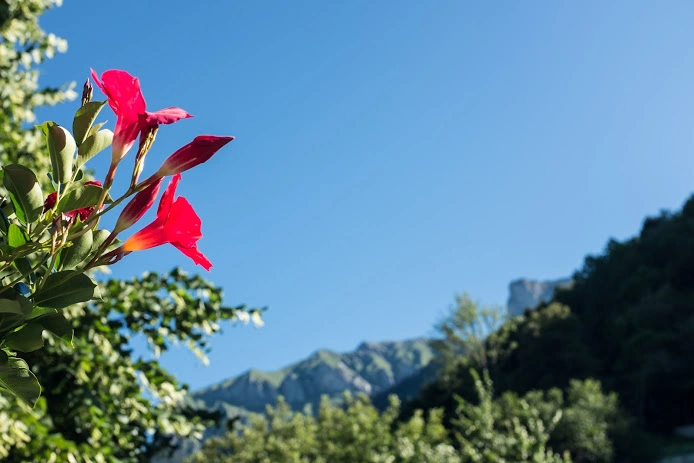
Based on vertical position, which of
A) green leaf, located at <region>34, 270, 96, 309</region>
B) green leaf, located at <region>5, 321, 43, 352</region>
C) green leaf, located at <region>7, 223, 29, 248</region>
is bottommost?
green leaf, located at <region>5, 321, 43, 352</region>

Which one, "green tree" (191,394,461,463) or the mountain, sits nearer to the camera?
"green tree" (191,394,461,463)

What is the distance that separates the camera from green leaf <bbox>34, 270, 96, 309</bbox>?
734 millimetres

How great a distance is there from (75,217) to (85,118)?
125 mm

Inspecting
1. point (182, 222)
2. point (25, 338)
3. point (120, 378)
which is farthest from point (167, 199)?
point (120, 378)

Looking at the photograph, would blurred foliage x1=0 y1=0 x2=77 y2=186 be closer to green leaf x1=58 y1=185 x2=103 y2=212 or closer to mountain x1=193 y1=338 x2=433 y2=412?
green leaf x1=58 y1=185 x2=103 y2=212

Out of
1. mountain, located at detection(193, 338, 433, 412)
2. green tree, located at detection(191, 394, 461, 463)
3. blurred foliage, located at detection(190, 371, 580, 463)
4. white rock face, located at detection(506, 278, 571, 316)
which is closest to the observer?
blurred foliage, located at detection(190, 371, 580, 463)

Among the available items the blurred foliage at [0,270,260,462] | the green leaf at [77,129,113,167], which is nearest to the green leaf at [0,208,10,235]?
the green leaf at [77,129,113,167]

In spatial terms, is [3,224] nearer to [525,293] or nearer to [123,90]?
[123,90]

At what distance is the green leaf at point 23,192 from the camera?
71cm

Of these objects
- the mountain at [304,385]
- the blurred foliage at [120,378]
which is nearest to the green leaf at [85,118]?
the blurred foliage at [120,378]

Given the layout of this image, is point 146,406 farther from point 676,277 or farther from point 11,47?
point 676,277

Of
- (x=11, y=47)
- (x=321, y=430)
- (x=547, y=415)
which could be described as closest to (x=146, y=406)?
(x=11, y=47)

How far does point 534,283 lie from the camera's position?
159 metres

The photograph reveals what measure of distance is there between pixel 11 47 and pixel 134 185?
4612 mm
